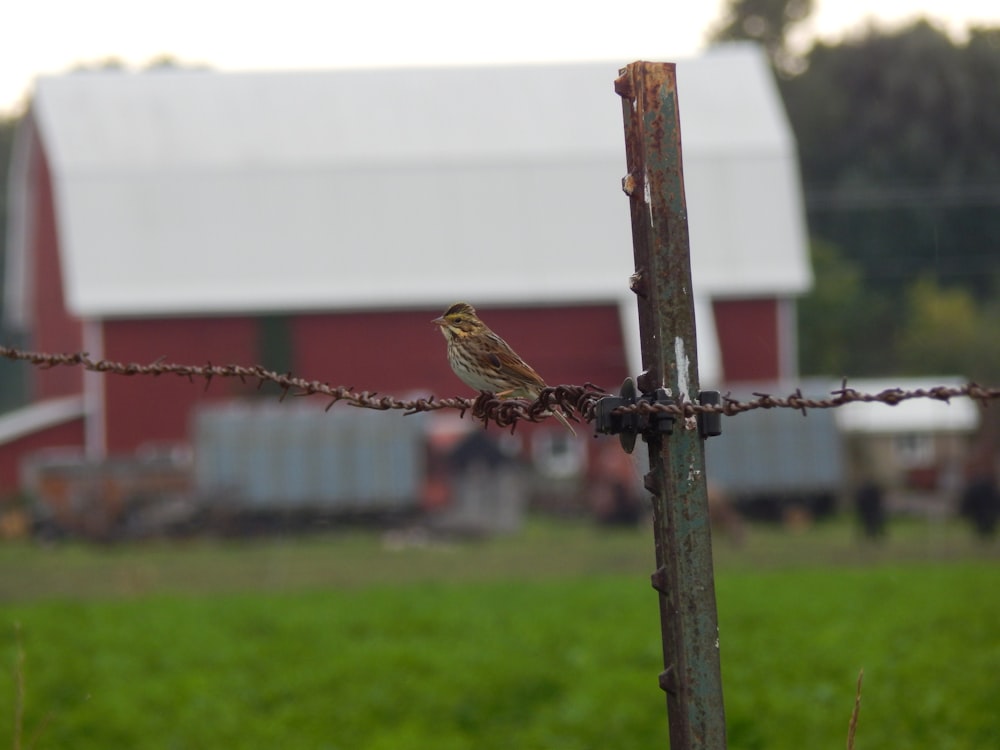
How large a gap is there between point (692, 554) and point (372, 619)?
11744 millimetres

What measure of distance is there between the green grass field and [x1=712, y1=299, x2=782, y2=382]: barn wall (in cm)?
1131

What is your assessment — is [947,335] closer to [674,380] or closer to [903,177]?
[903,177]

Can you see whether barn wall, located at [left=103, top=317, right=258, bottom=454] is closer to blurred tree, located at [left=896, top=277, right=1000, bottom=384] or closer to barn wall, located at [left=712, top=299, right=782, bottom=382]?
barn wall, located at [left=712, top=299, right=782, bottom=382]

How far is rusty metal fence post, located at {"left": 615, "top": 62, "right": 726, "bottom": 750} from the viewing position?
9.46 ft

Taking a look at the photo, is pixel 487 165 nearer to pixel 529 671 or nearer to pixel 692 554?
pixel 529 671

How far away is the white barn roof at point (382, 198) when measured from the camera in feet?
105

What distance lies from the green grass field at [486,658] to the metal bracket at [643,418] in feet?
7.60

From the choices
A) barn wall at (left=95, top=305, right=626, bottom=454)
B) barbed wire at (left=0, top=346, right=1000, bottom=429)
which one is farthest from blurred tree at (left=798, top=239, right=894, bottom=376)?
barbed wire at (left=0, top=346, right=1000, bottom=429)

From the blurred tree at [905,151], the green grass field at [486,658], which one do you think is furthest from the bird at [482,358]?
the blurred tree at [905,151]

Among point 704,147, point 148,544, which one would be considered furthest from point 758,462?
point 148,544

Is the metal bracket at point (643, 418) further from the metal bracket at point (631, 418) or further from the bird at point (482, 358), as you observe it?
the bird at point (482, 358)

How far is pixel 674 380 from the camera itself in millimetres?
2908

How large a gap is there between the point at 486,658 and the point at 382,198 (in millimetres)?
21331

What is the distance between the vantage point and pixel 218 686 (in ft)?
36.2
